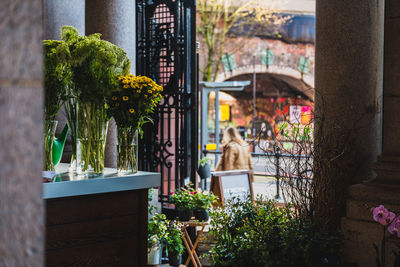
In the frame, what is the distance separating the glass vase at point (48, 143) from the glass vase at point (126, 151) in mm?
425

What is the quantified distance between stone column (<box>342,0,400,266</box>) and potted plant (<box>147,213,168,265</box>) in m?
1.87

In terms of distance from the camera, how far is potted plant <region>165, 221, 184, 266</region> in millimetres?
5230

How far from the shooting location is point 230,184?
25.0 feet

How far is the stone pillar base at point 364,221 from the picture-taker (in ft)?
12.8

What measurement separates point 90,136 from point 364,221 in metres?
2.38

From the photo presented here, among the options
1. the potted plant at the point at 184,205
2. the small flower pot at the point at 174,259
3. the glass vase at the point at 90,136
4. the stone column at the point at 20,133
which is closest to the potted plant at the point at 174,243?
the small flower pot at the point at 174,259

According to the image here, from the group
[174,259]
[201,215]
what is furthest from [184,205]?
[174,259]

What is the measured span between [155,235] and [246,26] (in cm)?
2168

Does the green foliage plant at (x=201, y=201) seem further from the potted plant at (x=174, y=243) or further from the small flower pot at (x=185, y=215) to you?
the potted plant at (x=174, y=243)

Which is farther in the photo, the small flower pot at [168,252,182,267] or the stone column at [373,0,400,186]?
the small flower pot at [168,252,182,267]

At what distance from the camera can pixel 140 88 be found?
10.3 feet

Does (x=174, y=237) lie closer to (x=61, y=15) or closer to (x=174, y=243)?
(x=174, y=243)

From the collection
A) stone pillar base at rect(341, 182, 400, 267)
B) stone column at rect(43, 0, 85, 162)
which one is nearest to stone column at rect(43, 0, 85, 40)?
stone column at rect(43, 0, 85, 162)

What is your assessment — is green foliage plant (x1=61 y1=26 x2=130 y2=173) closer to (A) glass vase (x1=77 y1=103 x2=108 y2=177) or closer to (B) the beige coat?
(A) glass vase (x1=77 y1=103 x2=108 y2=177)
